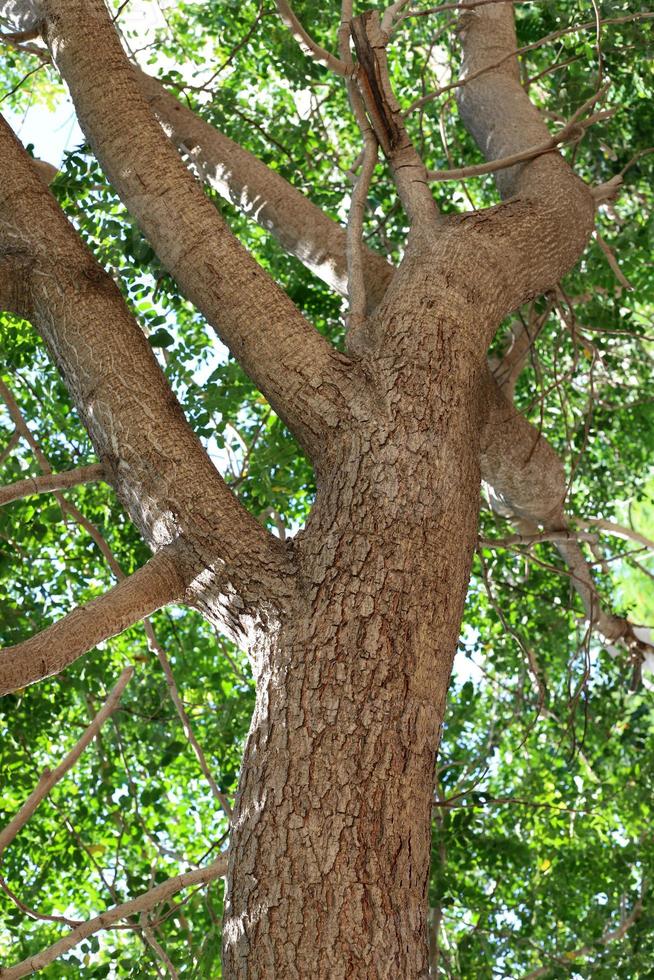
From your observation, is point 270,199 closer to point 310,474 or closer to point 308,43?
point 308,43

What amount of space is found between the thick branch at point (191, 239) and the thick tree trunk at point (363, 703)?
0.50 feet

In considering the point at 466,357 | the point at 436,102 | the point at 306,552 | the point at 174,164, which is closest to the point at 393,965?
the point at 306,552

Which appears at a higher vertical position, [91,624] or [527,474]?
[527,474]

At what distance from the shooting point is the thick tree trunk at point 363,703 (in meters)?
1.45

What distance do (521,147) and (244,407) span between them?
7.79 feet

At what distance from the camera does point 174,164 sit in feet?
7.91

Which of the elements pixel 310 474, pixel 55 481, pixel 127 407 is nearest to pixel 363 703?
pixel 127 407

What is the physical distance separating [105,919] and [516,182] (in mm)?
2303

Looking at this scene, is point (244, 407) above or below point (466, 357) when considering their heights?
above

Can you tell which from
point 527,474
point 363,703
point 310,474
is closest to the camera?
point 363,703

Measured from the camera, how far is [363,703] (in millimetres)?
1629

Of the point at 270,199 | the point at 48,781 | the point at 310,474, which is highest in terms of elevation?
the point at 310,474

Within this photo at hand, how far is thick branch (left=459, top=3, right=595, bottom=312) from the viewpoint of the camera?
8.29 feet

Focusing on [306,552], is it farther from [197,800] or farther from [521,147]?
[197,800]
